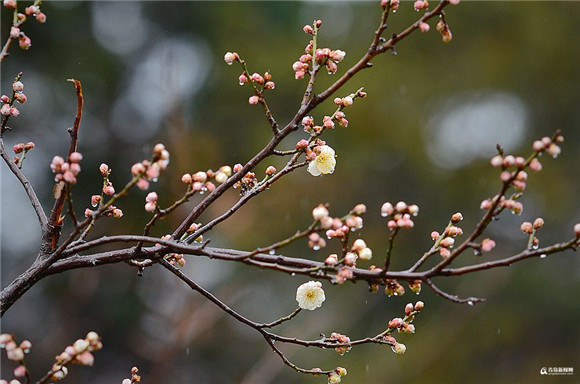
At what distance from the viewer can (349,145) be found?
27.7 ft

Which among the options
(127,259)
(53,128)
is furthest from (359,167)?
(127,259)

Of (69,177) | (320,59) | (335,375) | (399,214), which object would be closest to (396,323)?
(335,375)

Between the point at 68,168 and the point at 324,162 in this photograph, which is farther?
the point at 324,162

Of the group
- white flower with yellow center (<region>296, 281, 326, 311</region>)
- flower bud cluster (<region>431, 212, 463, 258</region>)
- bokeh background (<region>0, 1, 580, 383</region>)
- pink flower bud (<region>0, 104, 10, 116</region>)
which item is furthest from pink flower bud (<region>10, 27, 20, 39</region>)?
bokeh background (<region>0, 1, 580, 383</region>)

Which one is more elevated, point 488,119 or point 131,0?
point 131,0

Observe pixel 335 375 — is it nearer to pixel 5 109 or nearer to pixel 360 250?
pixel 360 250

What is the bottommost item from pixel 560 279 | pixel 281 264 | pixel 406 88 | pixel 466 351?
pixel 281 264

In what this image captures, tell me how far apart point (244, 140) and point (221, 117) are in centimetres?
52

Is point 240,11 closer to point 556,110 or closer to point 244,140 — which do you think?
point 244,140

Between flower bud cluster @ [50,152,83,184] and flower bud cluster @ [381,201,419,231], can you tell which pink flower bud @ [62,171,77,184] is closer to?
flower bud cluster @ [50,152,83,184]

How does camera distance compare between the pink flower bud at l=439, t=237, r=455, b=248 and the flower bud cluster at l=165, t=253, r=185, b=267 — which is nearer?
the pink flower bud at l=439, t=237, r=455, b=248

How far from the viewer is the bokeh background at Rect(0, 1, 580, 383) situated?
7.01m

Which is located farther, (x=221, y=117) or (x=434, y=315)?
(x=221, y=117)

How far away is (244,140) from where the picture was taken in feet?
26.9
